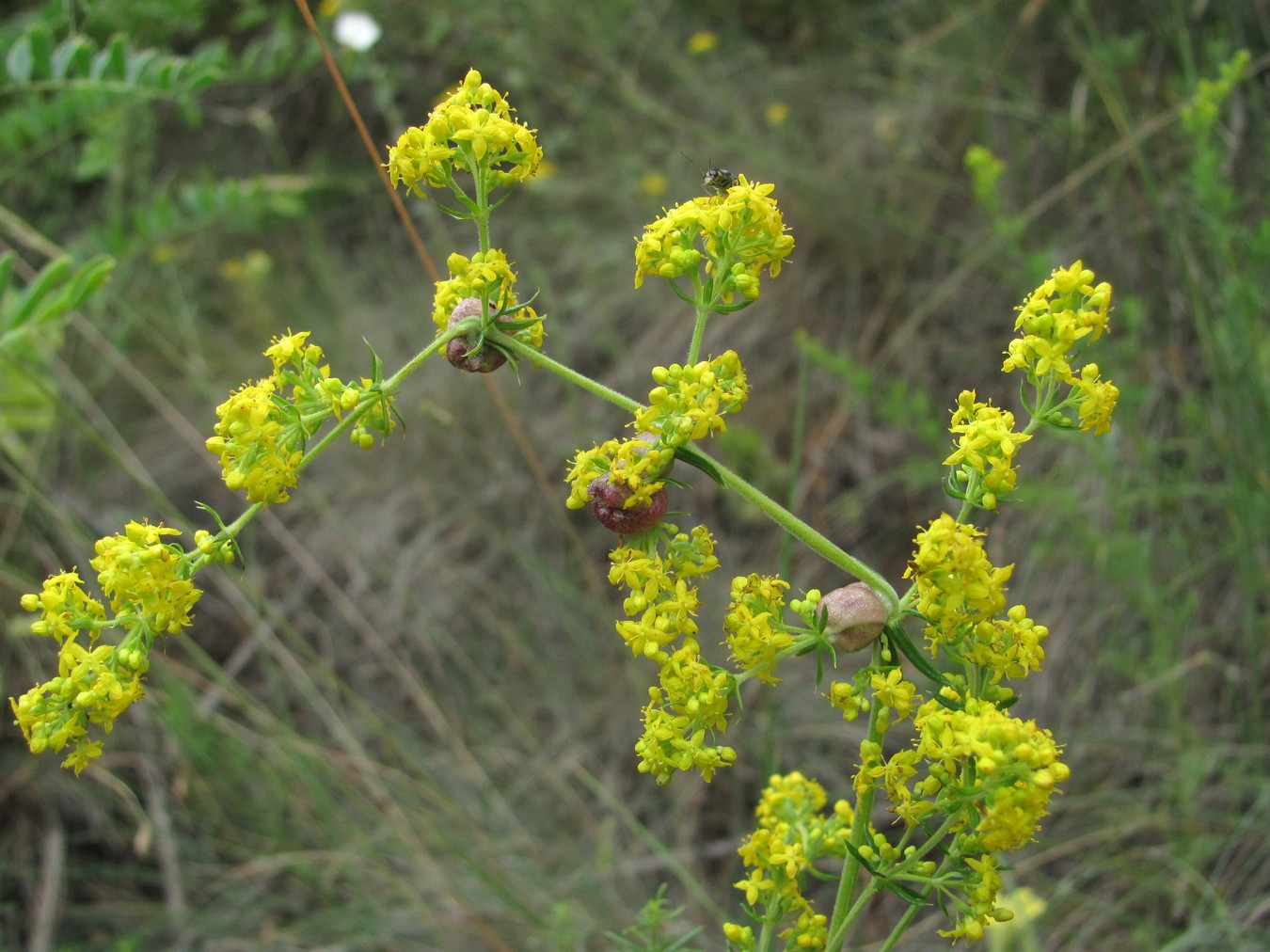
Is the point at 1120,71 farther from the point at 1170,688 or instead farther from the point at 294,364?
the point at 294,364

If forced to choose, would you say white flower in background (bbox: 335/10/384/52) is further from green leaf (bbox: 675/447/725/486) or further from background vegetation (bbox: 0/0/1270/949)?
green leaf (bbox: 675/447/725/486)

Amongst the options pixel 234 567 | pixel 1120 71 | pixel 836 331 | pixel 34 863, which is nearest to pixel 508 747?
pixel 234 567

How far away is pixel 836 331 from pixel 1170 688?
210cm

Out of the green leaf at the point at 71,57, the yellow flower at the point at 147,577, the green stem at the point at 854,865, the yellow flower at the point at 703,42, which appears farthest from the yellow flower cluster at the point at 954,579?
the yellow flower at the point at 703,42

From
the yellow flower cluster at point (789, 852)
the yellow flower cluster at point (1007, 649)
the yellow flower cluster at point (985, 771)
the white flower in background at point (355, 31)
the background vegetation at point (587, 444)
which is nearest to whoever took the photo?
the yellow flower cluster at point (985, 771)

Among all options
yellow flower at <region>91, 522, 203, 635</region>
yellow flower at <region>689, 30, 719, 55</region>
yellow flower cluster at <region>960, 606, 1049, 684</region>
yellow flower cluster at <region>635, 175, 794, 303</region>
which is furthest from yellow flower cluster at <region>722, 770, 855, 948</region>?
yellow flower at <region>689, 30, 719, 55</region>

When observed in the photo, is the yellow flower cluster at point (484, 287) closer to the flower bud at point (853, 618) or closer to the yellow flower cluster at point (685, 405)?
the yellow flower cluster at point (685, 405)

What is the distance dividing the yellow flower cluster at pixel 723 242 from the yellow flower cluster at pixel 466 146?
0.67 feet

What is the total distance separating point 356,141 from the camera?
6.25m

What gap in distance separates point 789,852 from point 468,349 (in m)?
0.78

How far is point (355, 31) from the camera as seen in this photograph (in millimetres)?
4457

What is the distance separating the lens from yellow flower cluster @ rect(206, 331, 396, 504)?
1.23 metres

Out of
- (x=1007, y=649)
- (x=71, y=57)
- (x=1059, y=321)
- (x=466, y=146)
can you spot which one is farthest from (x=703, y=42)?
(x=1007, y=649)

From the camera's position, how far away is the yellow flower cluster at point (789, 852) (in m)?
1.36
